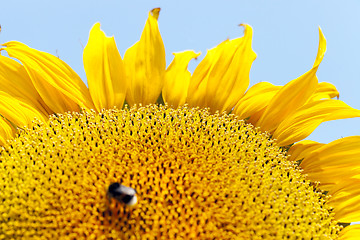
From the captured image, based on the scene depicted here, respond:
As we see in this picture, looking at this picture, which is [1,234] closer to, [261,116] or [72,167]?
[72,167]

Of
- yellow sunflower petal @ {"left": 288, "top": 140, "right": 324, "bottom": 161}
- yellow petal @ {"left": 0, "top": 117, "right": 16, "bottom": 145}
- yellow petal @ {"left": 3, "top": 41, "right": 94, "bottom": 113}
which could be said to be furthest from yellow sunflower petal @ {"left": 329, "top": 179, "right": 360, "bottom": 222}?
yellow petal @ {"left": 0, "top": 117, "right": 16, "bottom": 145}

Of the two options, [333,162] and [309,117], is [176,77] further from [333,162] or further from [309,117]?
[333,162]

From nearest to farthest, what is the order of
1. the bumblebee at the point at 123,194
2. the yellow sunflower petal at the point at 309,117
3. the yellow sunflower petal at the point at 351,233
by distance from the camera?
the bumblebee at the point at 123,194, the yellow sunflower petal at the point at 351,233, the yellow sunflower petal at the point at 309,117

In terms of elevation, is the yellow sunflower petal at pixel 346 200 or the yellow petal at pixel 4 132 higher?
the yellow petal at pixel 4 132

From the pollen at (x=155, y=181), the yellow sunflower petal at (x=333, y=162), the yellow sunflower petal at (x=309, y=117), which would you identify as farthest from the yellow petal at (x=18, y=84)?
the yellow sunflower petal at (x=333, y=162)

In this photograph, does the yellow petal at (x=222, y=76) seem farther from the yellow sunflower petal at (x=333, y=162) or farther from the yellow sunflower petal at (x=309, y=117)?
the yellow sunflower petal at (x=333, y=162)

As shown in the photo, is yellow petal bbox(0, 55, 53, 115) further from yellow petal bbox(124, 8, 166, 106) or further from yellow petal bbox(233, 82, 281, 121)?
yellow petal bbox(233, 82, 281, 121)

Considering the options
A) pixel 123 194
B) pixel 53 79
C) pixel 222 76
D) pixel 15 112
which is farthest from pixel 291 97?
pixel 15 112
